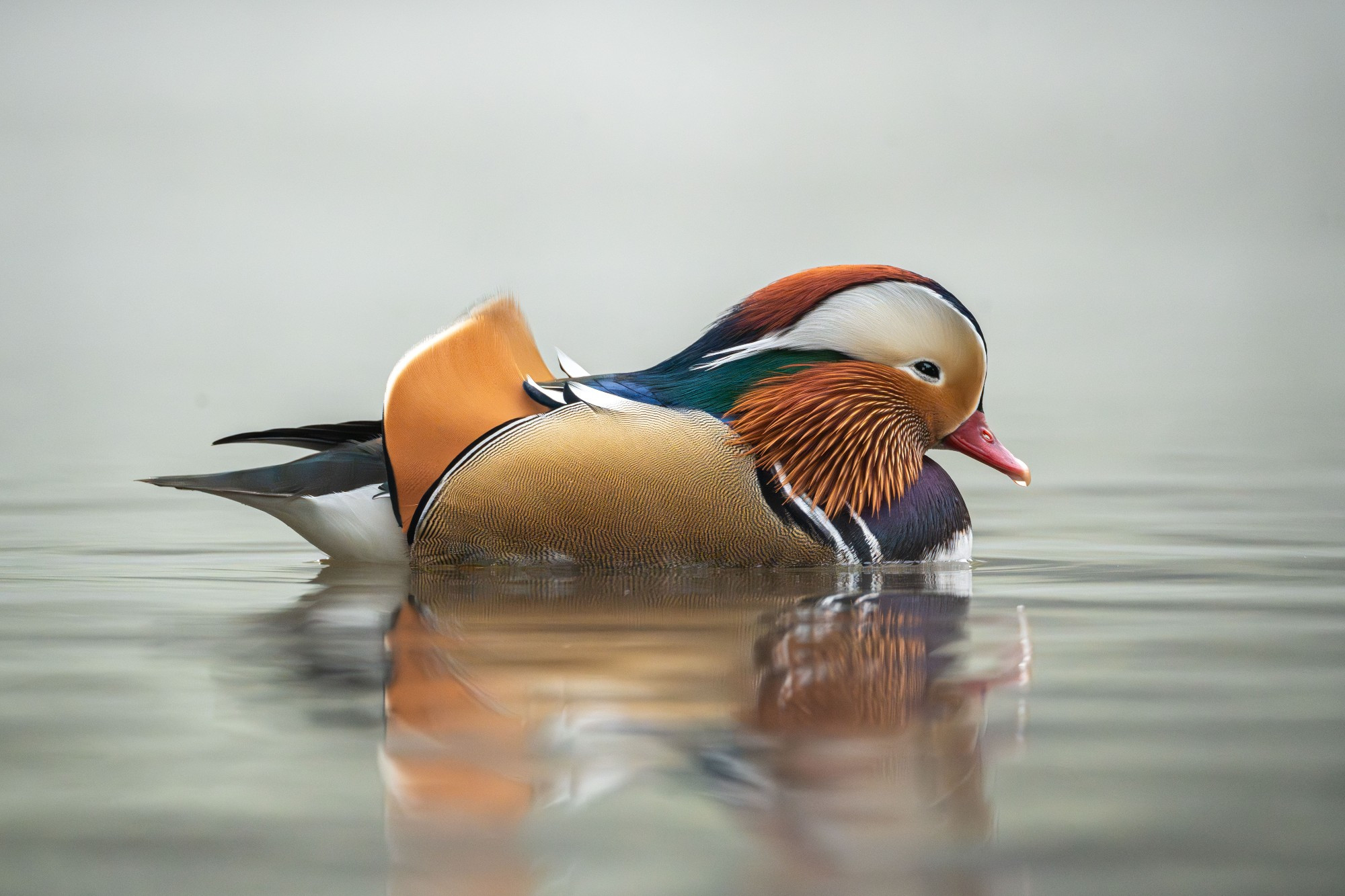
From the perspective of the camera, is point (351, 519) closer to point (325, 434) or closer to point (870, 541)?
point (325, 434)

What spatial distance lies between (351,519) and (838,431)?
1484 mm

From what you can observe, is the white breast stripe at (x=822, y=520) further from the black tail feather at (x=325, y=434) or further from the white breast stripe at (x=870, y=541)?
the black tail feather at (x=325, y=434)

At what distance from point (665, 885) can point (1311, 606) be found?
2.65 metres

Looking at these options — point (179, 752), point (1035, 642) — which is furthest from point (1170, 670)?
point (179, 752)

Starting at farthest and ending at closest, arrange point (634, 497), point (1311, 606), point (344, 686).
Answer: point (634, 497) < point (1311, 606) < point (344, 686)

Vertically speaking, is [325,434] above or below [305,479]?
above

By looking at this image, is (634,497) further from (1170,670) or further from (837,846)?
(837,846)

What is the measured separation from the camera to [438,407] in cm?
454

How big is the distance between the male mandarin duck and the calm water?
137 mm

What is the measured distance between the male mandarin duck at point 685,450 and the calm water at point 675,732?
14 cm

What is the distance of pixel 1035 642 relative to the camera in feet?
11.2

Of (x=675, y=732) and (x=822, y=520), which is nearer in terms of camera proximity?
(x=675, y=732)

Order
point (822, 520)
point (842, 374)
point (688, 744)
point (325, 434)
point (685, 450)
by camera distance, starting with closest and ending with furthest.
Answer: point (688, 744) < point (685, 450) < point (822, 520) < point (842, 374) < point (325, 434)

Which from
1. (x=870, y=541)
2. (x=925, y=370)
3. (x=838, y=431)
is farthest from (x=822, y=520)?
(x=925, y=370)
